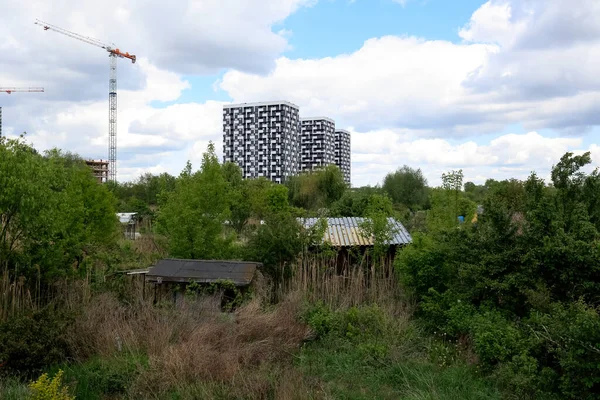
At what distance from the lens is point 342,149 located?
11894 centimetres

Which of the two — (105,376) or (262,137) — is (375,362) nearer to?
(105,376)

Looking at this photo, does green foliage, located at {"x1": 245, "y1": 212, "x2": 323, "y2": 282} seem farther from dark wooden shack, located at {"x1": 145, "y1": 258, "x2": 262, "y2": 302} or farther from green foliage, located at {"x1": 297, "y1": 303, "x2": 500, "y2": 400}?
green foliage, located at {"x1": 297, "y1": 303, "x2": 500, "y2": 400}

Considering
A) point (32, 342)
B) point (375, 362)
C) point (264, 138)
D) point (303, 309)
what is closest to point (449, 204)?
point (303, 309)

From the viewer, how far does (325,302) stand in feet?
31.5

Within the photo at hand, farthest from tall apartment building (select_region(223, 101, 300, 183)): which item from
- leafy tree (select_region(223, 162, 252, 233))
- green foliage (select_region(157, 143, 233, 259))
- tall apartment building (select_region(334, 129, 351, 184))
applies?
green foliage (select_region(157, 143, 233, 259))

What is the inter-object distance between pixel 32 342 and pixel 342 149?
11401 cm

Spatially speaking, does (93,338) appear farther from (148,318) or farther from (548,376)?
(548,376)

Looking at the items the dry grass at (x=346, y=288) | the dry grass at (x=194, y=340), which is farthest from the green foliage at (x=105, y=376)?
the dry grass at (x=346, y=288)

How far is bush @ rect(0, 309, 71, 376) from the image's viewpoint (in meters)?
6.44

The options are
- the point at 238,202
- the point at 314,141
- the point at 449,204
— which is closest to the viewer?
the point at 449,204

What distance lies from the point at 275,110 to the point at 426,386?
289 ft

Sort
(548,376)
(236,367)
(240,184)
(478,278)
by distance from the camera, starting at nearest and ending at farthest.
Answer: (548,376) → (236,367) → (478,278) → (240,184)

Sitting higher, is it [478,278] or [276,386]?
[478,278]

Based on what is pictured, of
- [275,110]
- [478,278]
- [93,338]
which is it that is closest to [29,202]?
[93,338]
